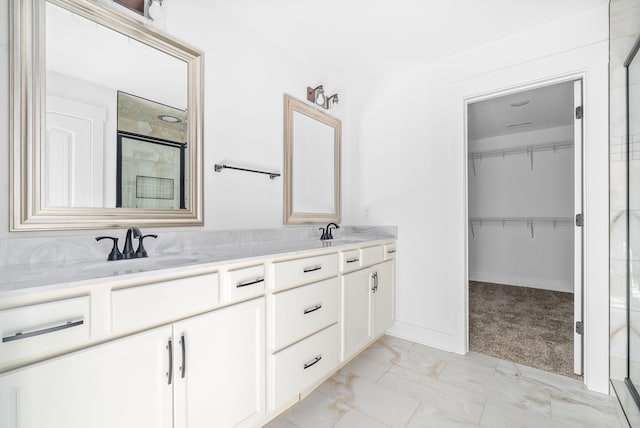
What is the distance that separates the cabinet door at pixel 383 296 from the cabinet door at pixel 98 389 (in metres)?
1.61

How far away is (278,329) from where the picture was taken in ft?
4.83

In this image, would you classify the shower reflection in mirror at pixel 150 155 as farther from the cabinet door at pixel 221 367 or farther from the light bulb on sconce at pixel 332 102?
the light bulb on sconce at pixel 332 102

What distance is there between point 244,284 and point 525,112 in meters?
4.09

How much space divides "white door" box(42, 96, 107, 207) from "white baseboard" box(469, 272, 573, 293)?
530 centimetres

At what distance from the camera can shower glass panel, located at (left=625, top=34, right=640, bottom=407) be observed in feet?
5.59

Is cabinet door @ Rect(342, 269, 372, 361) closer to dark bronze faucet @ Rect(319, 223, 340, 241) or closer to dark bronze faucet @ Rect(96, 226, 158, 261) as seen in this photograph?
dark bronze faucet @ Rect(319, 223, 340, 241)

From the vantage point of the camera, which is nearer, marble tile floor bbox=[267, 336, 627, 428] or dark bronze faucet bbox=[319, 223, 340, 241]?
marble tile floor bbox=[267, 336, 627, 428]

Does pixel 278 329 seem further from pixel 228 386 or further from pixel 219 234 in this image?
pixel 219 234

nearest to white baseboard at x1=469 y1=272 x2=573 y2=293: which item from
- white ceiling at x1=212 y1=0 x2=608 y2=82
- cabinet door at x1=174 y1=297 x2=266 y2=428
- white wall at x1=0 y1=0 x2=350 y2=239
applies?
white ceiling at x1=212 y1=0 x2=608 y2=82

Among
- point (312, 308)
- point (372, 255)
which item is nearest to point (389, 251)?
point (372, 255)

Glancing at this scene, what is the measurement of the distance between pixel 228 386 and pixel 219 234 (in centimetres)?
86

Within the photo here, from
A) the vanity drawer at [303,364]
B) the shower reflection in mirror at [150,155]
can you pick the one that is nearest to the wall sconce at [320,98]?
the shower reflection in mirror at [150,155]

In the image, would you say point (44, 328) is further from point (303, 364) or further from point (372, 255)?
point (372, 255)

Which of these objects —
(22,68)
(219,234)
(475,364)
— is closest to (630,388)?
(475,364)
